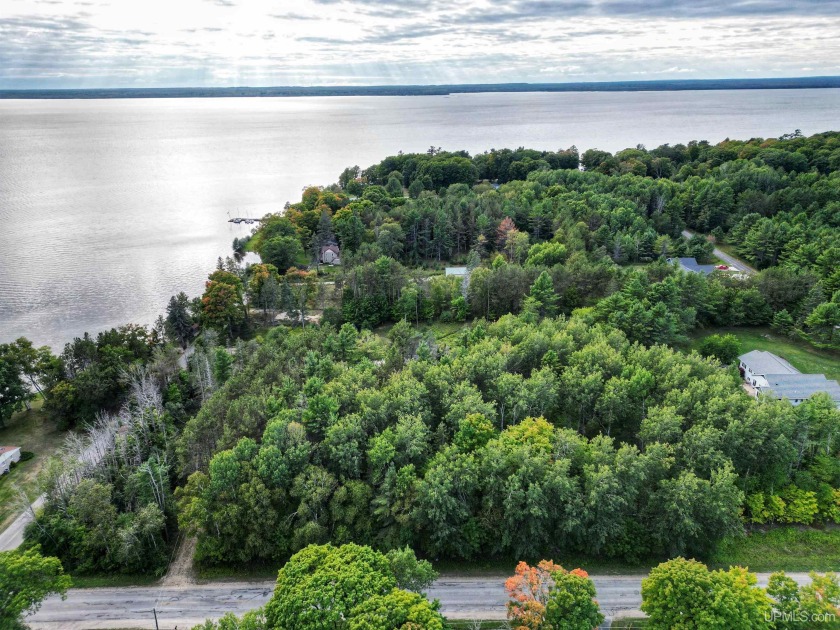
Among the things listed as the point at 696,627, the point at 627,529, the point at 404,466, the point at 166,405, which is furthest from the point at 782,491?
the point at 166,405

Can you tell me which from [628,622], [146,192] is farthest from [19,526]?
[146,192]

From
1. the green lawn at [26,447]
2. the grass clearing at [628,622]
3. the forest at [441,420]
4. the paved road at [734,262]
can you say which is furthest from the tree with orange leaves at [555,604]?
the paved road at [734,262]

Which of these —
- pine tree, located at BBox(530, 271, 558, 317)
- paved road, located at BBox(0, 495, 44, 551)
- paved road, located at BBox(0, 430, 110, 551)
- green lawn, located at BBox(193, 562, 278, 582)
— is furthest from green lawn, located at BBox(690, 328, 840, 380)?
paved road, located at BBox(0, 495, 44, 551)

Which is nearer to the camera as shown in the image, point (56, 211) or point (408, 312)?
point (408, 312)

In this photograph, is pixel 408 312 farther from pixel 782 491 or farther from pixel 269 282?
pixel 782 491

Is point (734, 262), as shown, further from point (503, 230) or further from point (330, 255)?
point (330, 255)

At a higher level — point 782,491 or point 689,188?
point 689,188
